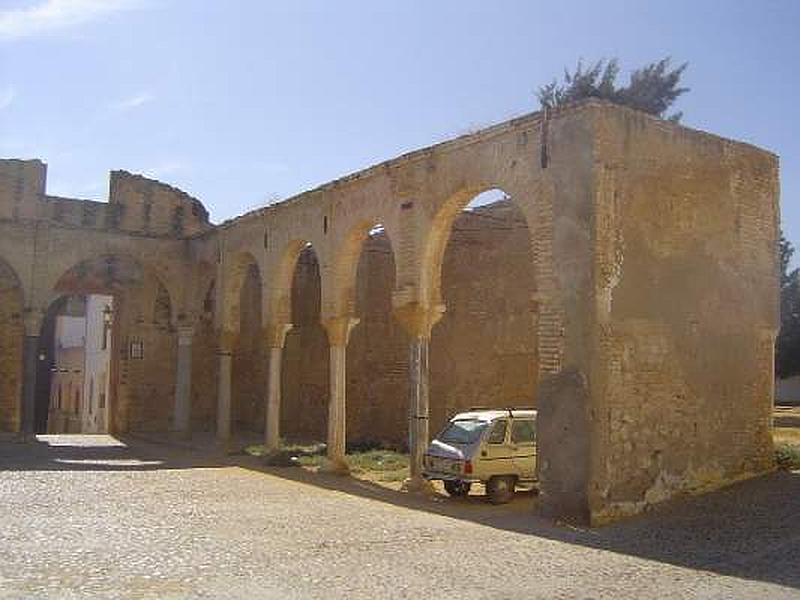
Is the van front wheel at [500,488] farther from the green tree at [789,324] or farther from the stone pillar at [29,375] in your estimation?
the green tree at [789,324]

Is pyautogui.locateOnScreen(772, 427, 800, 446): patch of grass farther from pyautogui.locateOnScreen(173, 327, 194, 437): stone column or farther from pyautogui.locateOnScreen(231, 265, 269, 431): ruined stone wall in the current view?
pyautogui.locateOnScreen(173, 327, 194, 437): stone column

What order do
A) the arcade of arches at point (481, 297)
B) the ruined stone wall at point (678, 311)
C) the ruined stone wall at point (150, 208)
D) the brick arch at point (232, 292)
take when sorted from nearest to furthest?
1. the ruined stone wall at point (678, 311)
2. the arcade of arches at point (481, 297)
3. the brick arch at point (232, 292)
4. the ruined stone wall at point (150, 208)

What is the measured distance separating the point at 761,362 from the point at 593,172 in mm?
4557

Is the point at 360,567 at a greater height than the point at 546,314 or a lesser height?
lesser

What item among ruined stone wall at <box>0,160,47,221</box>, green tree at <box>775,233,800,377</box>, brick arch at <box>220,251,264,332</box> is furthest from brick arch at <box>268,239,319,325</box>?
green tree at <box>775,233,800,377</box>

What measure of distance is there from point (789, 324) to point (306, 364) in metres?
21.7

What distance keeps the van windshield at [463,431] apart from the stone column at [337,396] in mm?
2823

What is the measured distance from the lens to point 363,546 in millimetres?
9367

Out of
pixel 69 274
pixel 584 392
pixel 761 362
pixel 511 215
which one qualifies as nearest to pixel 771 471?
pixel 761 362

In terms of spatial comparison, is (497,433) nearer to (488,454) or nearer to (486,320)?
(488,454)

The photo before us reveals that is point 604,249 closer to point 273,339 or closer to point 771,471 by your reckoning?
point 771,471

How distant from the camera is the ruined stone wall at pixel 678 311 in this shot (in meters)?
11.0

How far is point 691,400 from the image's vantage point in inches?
472

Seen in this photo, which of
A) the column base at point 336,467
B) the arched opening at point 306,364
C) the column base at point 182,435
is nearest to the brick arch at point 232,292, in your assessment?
the arched opening at point 306,364
